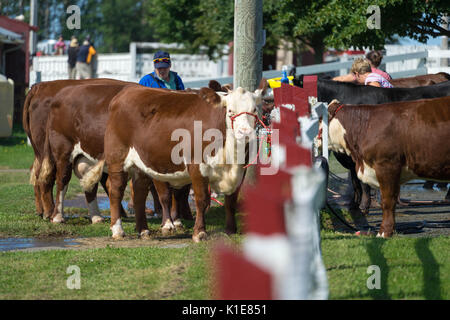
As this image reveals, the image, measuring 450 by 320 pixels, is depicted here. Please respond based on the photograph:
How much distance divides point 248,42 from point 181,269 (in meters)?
4.01

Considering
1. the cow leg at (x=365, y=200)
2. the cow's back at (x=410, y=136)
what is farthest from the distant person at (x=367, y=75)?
the cow's back at (x=410, y=136)

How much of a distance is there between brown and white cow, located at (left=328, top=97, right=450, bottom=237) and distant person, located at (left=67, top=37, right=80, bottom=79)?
809 inches

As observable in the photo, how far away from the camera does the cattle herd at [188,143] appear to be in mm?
8008

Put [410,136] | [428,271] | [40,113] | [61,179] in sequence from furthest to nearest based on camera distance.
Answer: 1. [40,113]
2. [61,179]
3. [410,136]
4. [428,271]

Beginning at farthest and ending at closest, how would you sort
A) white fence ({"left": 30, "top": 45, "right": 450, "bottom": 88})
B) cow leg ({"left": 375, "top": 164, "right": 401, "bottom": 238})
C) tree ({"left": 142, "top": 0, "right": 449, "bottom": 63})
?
white fence ({"left": 30, "top": 45, "right": 450, "bottom": 88})
tree ({"left": 142, "top": 0, "right": 449, "bottom": 63})
cow leg ({"left": 375, "top": 164, "right": 401, "bottom": 238})

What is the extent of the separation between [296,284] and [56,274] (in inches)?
153

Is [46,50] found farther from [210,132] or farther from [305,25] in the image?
[210,132]

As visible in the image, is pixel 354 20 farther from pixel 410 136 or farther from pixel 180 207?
pixel 410 136

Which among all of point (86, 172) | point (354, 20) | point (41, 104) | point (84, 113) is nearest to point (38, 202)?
point (86, 172)

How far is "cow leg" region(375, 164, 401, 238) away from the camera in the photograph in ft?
28.2

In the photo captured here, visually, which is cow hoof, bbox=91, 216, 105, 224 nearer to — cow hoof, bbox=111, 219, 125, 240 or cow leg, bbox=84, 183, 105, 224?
cow leg, bbox=84, 183, 105, 224

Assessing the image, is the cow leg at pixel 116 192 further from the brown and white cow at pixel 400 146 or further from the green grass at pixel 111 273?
the brown and white cow at pixel 400 146

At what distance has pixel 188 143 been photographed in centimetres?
813

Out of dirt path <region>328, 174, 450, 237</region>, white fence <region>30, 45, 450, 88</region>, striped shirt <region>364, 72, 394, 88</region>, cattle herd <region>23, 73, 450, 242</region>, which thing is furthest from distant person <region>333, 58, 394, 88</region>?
white fence <region>30, 45, 450, 88</region>
